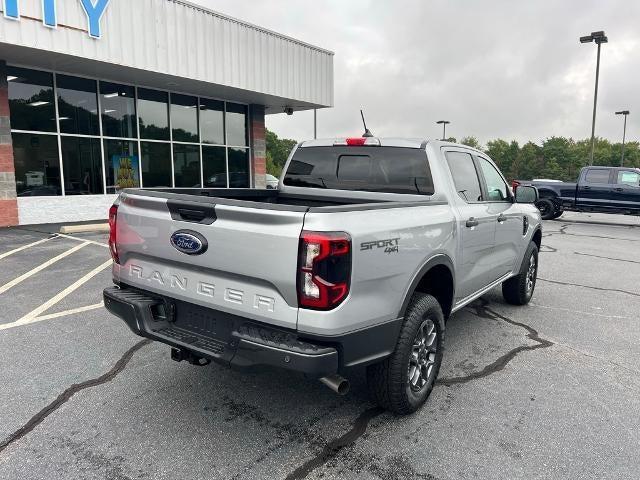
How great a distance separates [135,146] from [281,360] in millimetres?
14263

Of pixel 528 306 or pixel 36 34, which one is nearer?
pixel 528 306

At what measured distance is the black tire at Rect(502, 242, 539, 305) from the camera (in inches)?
217

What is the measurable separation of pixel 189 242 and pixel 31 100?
12.7m

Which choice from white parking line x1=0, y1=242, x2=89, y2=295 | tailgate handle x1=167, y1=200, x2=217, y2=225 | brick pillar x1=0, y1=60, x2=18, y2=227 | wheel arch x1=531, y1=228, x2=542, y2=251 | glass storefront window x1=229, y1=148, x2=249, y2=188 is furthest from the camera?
glass storefront window x1=229, y1=148, x2=249, y2=188

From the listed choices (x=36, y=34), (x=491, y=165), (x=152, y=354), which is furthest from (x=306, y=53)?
(x=152, y=354)

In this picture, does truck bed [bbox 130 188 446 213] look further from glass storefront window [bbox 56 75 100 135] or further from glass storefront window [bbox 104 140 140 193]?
glass storefront window [bbox 56 75 100 135]

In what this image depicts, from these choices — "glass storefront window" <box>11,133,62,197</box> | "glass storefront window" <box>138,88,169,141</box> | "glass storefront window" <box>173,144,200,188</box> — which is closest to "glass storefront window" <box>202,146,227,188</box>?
"glass storefront window" <box>173,144,200,188</box>

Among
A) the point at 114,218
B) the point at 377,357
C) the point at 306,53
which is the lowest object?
the point at 377,357

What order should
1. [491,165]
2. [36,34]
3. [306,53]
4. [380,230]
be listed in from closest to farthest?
[380,230], [491,165], [36,34], [306,53]

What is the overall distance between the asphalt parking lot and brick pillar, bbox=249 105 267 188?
14375 millimetres

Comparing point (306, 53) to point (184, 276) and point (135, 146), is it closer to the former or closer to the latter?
point (135, 146)

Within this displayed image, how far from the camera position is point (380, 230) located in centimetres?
260

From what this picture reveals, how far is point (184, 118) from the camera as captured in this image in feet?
53.9

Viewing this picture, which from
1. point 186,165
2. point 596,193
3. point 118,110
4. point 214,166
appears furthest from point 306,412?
point 596,193
